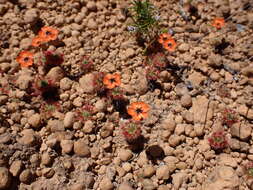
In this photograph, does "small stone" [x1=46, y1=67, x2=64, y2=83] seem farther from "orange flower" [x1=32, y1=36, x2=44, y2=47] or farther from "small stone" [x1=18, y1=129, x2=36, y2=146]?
"small stone" [x1=18, y1=129, x2=36, y2=146]

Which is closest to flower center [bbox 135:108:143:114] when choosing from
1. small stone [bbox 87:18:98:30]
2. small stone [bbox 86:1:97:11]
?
small stone [bbox 87:18:98:30]

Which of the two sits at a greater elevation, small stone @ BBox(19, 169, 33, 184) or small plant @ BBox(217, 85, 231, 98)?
small plant @ BBox(217, 85, 231, 98)

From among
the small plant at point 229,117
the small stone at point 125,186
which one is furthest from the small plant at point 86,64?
the small plant at point 229,117

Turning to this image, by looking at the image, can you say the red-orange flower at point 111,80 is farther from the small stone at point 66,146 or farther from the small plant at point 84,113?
the small stone at point 66,146

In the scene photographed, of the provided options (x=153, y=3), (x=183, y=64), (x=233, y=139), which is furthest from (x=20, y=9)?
(x=233, y=139)

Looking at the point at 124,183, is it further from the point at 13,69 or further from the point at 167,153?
the point at 13,69
